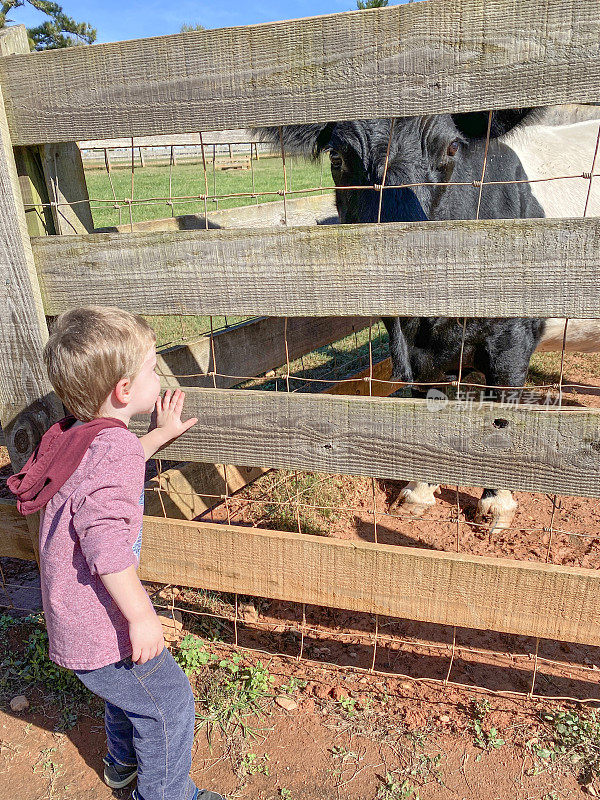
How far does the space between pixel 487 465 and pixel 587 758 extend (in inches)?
41.0

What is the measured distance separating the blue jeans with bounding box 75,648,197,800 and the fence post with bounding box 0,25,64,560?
0.94 meters

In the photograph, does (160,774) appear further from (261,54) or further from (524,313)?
(261,54)

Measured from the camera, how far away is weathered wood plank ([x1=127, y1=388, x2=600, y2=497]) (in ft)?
5.67

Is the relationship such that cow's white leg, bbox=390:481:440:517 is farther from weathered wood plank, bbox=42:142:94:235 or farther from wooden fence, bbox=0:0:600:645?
weathered wood plank, bbox=42:142:94:235

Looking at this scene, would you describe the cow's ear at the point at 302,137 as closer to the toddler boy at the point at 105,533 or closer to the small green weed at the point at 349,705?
the toddler boy at the point at 105,533

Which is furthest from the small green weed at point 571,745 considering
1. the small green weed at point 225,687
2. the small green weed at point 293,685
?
the small green weed at point 225,687

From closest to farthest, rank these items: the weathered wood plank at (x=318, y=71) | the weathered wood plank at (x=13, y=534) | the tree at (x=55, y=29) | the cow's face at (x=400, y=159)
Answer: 1. the weathered wood plank at (x=318, y=71)
2. the weathered wood plank at (x=13, y=534)
3. the cow's face at (x=400, y=159)
4. the tree at (x=55, y=29)

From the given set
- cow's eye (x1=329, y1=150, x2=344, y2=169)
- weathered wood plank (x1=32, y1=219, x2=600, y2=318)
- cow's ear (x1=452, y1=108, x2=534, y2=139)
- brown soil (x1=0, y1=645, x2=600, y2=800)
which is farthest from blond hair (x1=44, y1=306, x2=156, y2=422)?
cow's ear (x1=452, y1=108, x2=534, y2=139)

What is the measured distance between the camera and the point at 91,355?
5.39 ft

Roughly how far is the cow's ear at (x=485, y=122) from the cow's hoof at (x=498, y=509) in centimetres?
199

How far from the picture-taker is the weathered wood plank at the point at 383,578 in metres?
1.87

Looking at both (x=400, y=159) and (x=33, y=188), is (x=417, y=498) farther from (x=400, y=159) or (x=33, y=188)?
(x=33, y=188)

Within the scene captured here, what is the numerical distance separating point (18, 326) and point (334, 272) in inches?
46.1

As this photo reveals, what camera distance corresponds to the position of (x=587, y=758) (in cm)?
193
